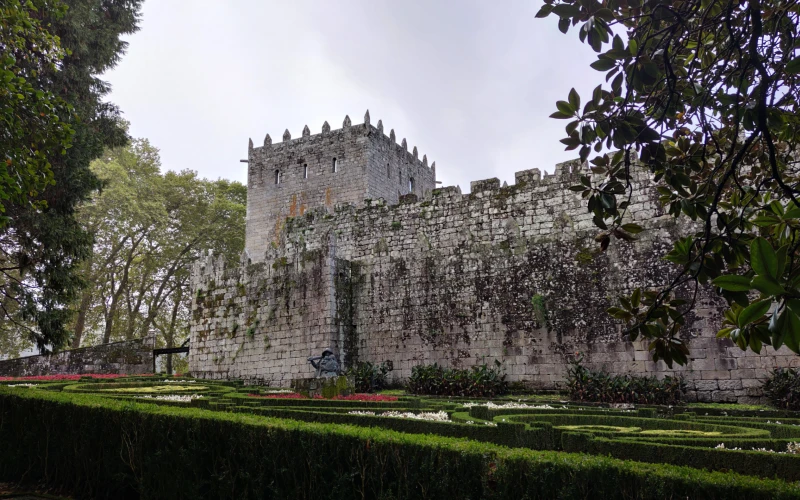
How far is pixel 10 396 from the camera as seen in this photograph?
9.02 m

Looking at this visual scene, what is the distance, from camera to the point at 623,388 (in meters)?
12.6

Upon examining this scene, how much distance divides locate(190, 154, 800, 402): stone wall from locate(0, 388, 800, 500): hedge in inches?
359

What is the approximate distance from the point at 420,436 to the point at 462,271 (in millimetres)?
11330

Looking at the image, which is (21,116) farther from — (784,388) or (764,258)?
(784,388)

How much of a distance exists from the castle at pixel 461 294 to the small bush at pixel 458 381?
1.52 ft

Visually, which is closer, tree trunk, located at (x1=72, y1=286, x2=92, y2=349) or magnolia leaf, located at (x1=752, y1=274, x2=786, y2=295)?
magnolia leaf, located at (x1=752, y1=274, x2=786, y2=295)

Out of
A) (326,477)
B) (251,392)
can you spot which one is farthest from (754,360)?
(251,392)

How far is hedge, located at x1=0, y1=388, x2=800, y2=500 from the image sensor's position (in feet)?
12.7

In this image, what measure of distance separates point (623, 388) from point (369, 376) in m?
7.19

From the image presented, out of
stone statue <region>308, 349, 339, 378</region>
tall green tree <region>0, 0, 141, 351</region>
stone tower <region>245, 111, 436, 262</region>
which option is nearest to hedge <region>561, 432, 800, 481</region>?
stone statue <region>308, 349, 339, 378</region>

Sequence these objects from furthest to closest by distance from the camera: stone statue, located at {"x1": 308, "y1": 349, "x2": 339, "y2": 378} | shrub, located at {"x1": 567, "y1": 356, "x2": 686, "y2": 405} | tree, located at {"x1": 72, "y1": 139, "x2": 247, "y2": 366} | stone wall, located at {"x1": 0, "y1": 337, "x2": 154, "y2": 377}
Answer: tree, located at {"x1": 72, "y1": 139, "x2": 247, "y2": 366} → stone wall, located at {"x1": 0, "y1": 337, "x2": 154, "y2": 377} → stone statue, located at {"x1": 308, "y1": 349, "x2": 339, "y2": 378} → shrub, located at {"x1": 567, "y1": 356, "x2": 686, "y2": 405}

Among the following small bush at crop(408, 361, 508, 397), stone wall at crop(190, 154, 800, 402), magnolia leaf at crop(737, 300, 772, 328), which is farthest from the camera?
small bush at crop(408, 361, 508, 397)

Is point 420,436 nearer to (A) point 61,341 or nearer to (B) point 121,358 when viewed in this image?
(A) point 61,341

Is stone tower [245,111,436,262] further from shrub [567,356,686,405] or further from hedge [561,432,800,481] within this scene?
hedge [561,432,800,481]
